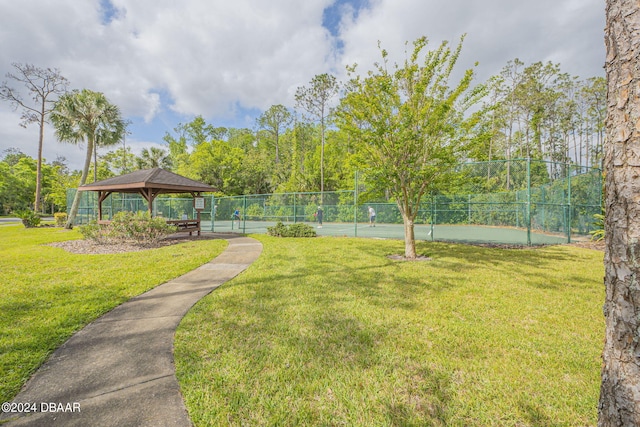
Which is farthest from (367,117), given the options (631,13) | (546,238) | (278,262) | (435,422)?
(546,238)

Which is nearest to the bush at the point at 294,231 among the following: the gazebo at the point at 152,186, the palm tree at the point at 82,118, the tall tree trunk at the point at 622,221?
the gazebo at the point at 152,186

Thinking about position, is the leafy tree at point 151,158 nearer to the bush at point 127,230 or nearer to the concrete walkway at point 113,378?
the bush at point 127,230

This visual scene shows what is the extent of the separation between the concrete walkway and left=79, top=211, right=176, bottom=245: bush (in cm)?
713

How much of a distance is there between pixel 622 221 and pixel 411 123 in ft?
20.8

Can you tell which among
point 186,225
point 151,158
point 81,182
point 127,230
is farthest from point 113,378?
point 151,158

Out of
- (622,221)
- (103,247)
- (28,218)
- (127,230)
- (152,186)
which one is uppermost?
(152,186)

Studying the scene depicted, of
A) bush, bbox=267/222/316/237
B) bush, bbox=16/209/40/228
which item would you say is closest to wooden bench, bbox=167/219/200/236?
bush, bbox=267/222/316/237

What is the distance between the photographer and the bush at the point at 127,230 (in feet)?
32.9

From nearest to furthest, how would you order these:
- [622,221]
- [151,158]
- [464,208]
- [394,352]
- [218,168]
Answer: [622,221] < [394,352] < [464,208] < [151,158] < [218,168]

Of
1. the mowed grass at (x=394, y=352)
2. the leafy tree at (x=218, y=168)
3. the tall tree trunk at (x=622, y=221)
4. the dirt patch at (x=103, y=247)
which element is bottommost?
the mowed grass at (x=394, y=352)

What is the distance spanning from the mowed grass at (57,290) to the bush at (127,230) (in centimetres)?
133

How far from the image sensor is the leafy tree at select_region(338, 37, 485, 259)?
6863mm

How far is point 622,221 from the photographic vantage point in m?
1.22

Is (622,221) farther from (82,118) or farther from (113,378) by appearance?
(82,118)
